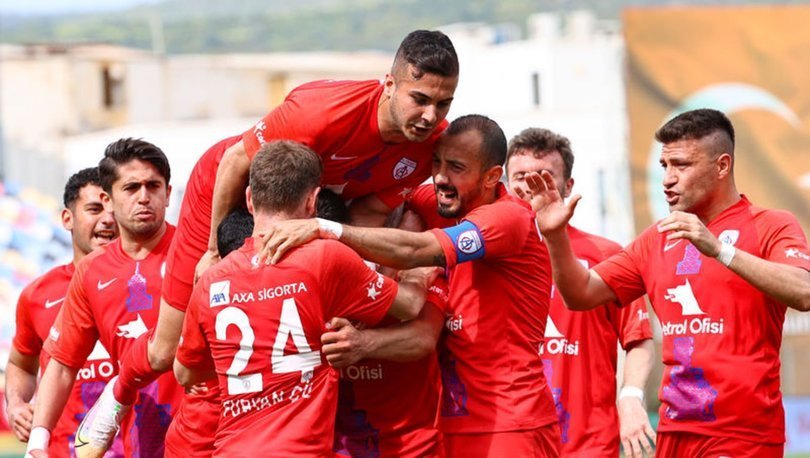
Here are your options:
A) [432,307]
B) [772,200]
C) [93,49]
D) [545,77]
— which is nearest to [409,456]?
[432,307]

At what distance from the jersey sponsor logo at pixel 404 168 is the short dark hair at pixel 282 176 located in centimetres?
84

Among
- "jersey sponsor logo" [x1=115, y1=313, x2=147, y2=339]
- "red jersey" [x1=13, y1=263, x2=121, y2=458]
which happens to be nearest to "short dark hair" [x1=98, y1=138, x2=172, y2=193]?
"jersey sponsor logo" [x1=115, y1=313, x2=147, y2=339]

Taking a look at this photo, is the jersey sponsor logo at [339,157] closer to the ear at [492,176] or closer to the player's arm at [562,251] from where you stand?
the ear at [492,176]

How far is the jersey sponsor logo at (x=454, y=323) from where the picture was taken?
8.19 meters

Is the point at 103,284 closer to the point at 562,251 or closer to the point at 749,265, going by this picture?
the point at 562,251

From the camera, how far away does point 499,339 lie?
8.12 m

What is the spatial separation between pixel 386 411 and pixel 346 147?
140cm

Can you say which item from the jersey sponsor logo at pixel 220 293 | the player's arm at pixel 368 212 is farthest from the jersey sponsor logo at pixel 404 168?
the jersey sponsor logo at pixel 220 293

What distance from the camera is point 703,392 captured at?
834 cm

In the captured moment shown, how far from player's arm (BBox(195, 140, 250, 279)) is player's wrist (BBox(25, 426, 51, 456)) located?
76.8 inches

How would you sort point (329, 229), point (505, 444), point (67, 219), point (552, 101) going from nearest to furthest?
point (329, 229), point (505, 444), point (67, 219), point (552, 101)

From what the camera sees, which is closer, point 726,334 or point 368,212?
point 726,334

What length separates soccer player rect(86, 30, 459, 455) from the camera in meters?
7.82

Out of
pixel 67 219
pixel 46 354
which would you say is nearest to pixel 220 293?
pixel 46 354
